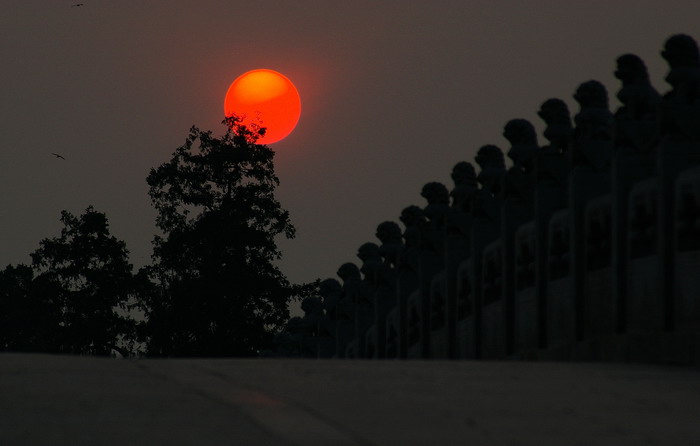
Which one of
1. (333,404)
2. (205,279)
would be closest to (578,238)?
(333,404)

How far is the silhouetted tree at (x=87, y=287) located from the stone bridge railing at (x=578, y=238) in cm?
4133

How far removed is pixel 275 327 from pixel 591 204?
1954 inches

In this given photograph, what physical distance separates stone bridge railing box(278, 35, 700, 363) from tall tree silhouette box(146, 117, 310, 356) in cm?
3037

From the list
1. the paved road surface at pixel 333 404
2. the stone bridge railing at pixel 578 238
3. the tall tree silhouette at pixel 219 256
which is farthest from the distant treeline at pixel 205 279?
the paved road surface at pixel 333 404

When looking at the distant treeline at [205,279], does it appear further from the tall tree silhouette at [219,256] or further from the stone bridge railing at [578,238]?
the stone bridge railing at [578,238]

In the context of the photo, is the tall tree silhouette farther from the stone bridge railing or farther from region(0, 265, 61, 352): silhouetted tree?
the stone bridge railing

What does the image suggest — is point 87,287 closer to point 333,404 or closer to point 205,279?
point 205,279

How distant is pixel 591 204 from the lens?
1131 inches

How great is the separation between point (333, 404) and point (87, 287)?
7413 cm

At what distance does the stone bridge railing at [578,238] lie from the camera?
24.9m

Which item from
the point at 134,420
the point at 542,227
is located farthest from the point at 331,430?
the point at 542,227

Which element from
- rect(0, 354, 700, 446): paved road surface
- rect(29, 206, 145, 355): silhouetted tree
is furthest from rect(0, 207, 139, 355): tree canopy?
rect(0, 354, 700, 446): paved road surface

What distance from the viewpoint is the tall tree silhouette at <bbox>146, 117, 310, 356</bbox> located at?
74.6m

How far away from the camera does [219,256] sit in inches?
3024
